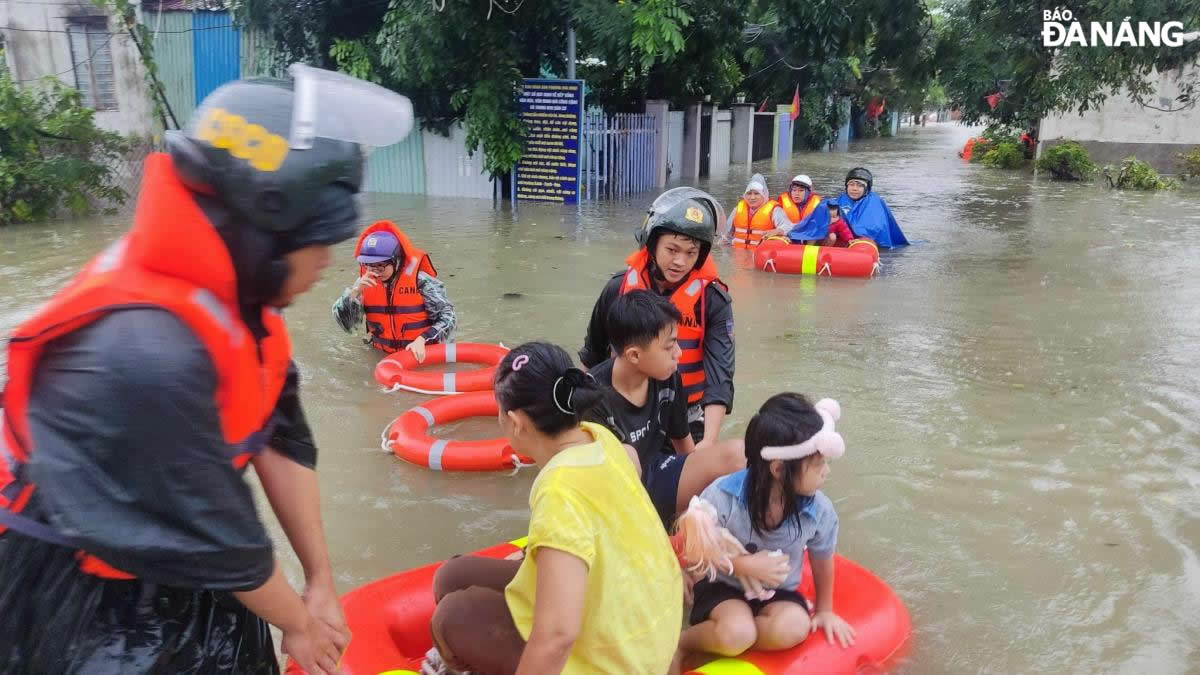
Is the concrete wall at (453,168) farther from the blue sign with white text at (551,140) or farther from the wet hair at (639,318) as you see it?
the wet hair at (639,318)

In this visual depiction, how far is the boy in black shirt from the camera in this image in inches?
115

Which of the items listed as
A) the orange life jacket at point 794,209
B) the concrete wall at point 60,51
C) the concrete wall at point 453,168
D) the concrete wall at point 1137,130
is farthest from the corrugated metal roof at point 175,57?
the concrete wall at point 1137,130

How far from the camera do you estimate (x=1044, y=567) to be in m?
3.48

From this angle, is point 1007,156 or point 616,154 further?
point 1007,156

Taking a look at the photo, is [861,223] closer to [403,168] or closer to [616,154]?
[616,154]

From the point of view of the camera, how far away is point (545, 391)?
208 cm

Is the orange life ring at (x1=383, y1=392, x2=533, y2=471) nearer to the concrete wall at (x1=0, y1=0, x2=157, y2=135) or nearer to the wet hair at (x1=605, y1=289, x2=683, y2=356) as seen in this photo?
the wet hair at (x1=605, y1=289, x2=683, y2=356)

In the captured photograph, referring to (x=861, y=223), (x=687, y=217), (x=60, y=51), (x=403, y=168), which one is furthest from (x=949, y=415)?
(x=60, y=51)

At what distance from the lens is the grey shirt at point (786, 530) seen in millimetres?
2689

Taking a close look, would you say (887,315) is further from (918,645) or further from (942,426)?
(918,645)

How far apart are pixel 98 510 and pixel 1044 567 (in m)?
3.32

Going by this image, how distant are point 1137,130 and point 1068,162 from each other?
1.98 meters

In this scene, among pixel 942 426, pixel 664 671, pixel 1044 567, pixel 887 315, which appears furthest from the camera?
pixel 887 315

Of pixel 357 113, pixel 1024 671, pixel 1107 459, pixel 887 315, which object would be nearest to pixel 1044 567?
pixel 1024 671
